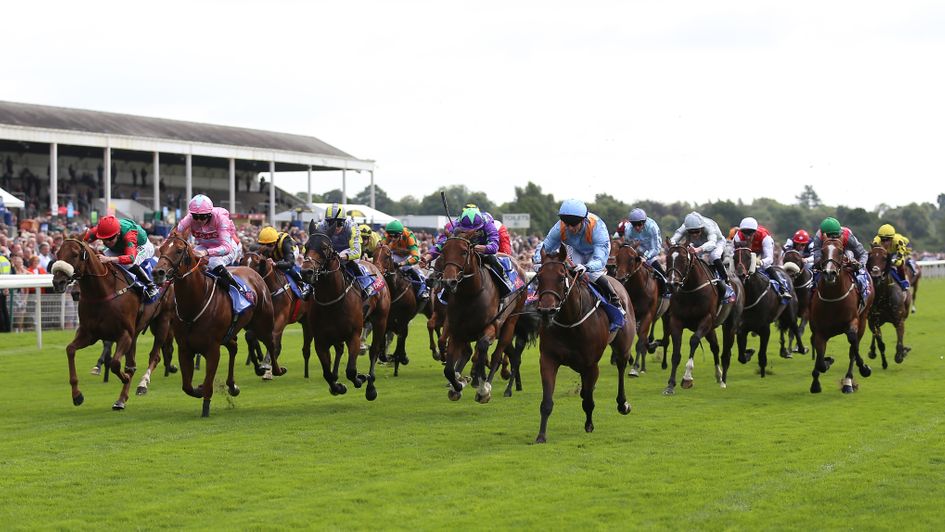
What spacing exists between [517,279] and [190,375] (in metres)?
3.59

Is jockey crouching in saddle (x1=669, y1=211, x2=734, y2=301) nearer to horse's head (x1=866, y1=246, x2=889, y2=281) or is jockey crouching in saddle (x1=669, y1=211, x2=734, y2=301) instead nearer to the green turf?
the green turf

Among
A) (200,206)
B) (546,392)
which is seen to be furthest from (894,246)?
(200,206)

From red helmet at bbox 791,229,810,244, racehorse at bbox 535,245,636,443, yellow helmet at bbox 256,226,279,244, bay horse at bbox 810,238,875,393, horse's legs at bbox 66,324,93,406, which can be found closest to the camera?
racehorse at bbox 535,245,636,443

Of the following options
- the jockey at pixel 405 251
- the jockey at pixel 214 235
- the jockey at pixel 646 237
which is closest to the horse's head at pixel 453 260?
the jockey at pixel 214 235

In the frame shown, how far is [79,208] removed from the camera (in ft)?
133

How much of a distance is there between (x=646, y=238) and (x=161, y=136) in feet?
113

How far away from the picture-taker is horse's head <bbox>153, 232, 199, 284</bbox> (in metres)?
10.2

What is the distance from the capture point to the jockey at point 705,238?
1364 centimetres

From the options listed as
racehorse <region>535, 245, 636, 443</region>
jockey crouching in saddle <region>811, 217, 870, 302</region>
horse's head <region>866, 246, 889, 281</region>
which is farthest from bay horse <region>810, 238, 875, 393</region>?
racehorse <region>535, 245, 636, 443</region>

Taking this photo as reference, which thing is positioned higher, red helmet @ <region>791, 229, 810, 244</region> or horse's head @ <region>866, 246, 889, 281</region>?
red helmet @ <region>791, 229, 810, 244</region>

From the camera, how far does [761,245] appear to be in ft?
50.0

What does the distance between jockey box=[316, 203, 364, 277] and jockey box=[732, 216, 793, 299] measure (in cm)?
557

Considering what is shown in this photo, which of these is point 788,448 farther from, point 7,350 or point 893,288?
point 7,350

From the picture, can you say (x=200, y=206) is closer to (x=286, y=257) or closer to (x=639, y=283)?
(x=286, y=257)
